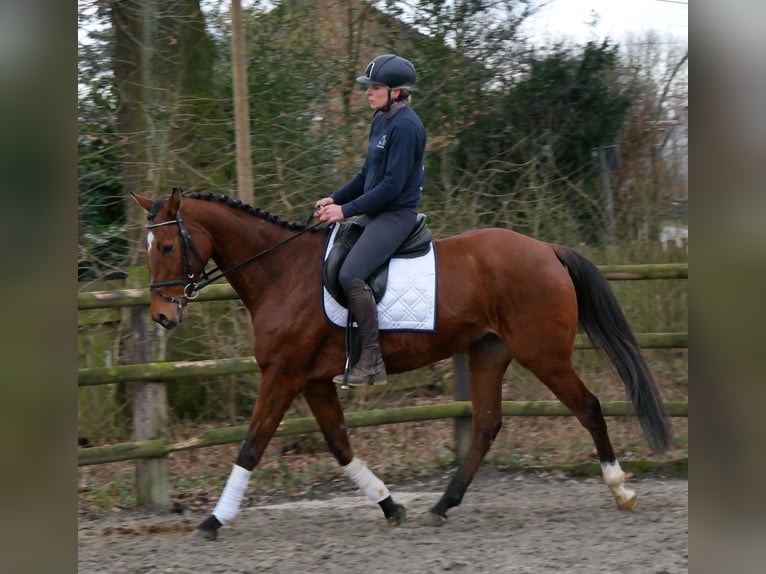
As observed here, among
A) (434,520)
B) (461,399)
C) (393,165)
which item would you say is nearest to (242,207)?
(393,165)

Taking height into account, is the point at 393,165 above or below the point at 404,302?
above

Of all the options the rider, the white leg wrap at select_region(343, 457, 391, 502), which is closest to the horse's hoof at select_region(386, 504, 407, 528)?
the white leg wrap at select_region(343, 457, 391, 502)

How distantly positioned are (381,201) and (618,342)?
1882mm

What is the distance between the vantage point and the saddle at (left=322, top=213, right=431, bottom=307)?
5.23m

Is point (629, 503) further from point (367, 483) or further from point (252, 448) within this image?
point (252, 448)

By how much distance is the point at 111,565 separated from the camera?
15.5 feet

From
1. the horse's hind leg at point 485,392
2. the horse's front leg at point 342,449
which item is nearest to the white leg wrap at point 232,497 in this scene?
the horse's front leg at point 342,449

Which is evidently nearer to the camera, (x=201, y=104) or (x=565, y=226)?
(x=201, y=104)

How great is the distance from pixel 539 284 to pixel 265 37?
5078 millimetres

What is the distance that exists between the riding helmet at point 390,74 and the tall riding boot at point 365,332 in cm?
126

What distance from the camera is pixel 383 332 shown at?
530 centimetres
